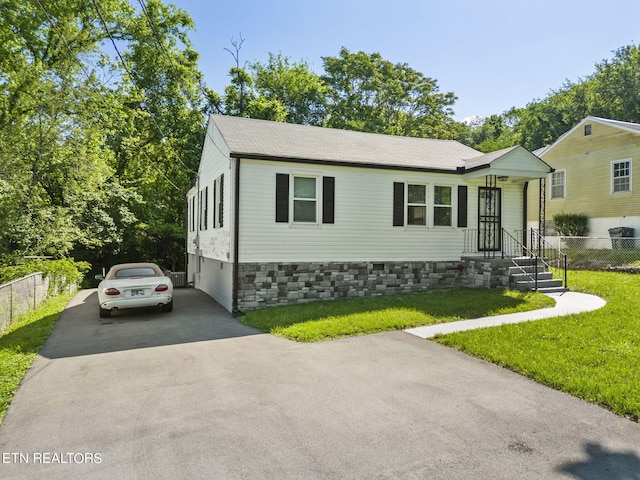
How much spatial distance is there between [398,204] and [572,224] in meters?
13.5

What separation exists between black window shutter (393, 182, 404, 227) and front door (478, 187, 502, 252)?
117 inches

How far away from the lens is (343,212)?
1105cm

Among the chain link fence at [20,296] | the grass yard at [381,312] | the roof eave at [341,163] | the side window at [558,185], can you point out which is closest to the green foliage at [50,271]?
the chain link fence at [20,296]

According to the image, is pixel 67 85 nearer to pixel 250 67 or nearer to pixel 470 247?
pixel 470 247

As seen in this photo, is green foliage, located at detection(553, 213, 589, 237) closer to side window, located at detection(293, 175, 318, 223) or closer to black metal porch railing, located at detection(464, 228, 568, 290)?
black metal porch railing, located at detection(464, 228, 568, 290)

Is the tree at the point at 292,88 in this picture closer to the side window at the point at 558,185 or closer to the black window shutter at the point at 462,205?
the side window at the point at 558,185

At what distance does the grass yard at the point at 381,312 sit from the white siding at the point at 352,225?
147 cm

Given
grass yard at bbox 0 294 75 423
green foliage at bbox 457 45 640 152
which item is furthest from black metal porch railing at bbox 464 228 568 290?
green foliage at bbox 457 45 640 152

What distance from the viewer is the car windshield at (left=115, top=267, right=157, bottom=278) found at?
33.9ft

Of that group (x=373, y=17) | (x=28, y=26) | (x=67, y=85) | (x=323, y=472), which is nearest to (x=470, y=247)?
(x=373, y=17)

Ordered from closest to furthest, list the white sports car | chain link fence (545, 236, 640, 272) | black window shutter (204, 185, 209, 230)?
the white sports car → black window shutter (204, 185, 209, 230) → chain link fence (545, 236, 640, 272)

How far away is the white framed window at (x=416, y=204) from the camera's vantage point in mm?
11867

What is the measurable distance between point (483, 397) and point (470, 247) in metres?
8.81

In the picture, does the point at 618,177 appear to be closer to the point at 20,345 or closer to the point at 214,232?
the point at 214,232
